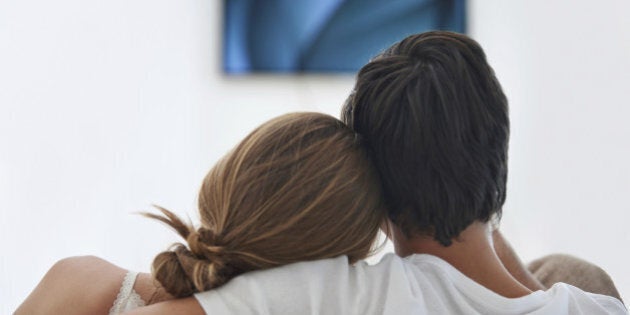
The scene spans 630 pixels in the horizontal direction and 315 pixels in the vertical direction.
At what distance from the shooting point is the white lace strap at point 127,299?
3.76 ft

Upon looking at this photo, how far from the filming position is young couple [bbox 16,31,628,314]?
0.99 metres

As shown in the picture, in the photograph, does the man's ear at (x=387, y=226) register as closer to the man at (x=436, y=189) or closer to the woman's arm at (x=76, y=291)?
the man at (x=436, y=189)

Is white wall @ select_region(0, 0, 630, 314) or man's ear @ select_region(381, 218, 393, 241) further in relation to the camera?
white wall @ select_region(0, 0, 630, 314)

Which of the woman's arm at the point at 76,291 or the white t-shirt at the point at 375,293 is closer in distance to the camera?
the white t-shirt at the point at 375,293

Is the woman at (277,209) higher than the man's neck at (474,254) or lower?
higher

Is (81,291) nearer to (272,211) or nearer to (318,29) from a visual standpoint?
(272,211)

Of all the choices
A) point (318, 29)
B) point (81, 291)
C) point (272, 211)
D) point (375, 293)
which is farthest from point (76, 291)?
point (318, 29)

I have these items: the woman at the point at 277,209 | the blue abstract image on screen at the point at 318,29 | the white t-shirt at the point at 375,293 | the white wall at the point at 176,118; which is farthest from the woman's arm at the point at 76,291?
the blue abstract image on screen at the point at 318,29

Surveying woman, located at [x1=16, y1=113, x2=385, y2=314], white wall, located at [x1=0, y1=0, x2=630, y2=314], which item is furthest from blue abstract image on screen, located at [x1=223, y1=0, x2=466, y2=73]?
woman, located at [x1=16, y1=113, x2=385, y2=314]

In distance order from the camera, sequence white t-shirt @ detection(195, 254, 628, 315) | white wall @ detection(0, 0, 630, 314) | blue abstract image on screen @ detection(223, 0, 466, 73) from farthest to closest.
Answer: blue abstract image on screen @ detection(223, 0, 466, 73) < white wall @ detection(0, 0, 630, 314) < white t-shirt @ detection(195, 254, 628, 315)

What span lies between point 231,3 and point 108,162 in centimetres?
83

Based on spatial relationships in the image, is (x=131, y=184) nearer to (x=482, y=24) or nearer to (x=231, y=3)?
(x=231, y=3)

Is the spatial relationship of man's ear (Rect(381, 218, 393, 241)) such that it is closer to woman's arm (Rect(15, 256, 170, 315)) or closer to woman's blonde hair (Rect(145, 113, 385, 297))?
woman's blonde hair (Rect(145, 113, 385, 297))

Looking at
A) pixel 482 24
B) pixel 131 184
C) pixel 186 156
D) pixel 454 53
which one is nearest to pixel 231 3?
pixel 186 156
